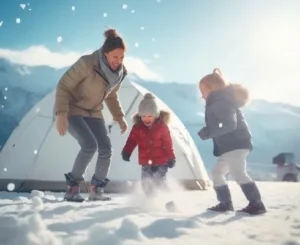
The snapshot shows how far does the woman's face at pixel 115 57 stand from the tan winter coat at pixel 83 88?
13 centimetres

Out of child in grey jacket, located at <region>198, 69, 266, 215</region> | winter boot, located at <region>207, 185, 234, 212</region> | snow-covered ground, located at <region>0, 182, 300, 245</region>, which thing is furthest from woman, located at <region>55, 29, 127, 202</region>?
winter boot, located at <region>207, 185, 234, 212</region>

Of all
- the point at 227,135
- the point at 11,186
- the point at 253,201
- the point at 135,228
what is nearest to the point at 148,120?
the point at 227,135

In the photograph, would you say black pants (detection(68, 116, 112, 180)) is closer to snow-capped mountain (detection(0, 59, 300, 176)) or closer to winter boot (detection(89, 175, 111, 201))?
winter boot (detection(89, 175, 111, 201))

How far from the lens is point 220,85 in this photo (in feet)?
10.3

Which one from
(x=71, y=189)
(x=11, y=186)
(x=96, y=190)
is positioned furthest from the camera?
(x=11, y=186)

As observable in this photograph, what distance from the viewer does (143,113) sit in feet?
12.5

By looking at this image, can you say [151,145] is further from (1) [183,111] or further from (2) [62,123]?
(1) [183,111]

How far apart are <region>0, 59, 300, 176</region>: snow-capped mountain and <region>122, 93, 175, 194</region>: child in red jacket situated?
1594cm

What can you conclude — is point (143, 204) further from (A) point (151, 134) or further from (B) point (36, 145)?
(B) point (36, 145)

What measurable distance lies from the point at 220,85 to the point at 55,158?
3605 mm

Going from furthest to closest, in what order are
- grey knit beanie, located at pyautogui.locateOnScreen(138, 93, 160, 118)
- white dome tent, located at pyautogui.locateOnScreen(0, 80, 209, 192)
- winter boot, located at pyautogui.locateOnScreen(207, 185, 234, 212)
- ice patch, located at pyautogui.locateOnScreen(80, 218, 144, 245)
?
white dome tent, located at pyautogui.locateOnScreen(0, 80, 209, 192)
grey knit beanie, located at pyautogui.locateOnScreen(138, 93, 160, 118)
winter boot, located at pyautogui.locateOnScreen(207, 185, 234, 212)
ice patch, located at pyautogui.locateOnScreen(80, 218, 144, 245)

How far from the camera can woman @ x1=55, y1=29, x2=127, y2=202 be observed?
Result: 11.5 feet

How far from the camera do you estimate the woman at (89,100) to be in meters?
3.52

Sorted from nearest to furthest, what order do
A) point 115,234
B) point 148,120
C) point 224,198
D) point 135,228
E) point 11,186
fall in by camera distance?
point 115,234 → point 135,228 → point 224,198 → point 148,120 → point 11,186
